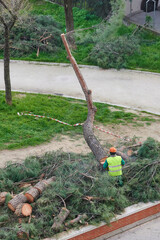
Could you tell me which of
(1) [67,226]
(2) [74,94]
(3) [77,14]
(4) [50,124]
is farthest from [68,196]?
(3) [77,14]

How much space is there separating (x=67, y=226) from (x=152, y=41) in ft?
48.0

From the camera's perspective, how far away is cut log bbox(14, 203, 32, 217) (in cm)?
832

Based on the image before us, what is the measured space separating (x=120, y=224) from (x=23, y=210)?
7.52ft

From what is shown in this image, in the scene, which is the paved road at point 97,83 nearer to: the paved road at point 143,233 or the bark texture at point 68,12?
the bark texture at point 68,12

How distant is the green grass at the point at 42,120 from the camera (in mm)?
12695

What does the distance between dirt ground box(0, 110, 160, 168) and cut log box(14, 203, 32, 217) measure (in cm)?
281

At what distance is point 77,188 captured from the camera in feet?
28.3

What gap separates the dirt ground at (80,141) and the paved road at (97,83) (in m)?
1.72

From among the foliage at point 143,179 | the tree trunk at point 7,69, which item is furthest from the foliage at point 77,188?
the tree trunk at point 7,69

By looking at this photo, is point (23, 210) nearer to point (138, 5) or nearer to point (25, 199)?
point (25, 199)

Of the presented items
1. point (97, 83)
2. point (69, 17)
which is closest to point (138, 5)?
point (69, 17)

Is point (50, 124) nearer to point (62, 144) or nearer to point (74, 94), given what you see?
point (62, 144)

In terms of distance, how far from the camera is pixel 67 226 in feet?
27.0

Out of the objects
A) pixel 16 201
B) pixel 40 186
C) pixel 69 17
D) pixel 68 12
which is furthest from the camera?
pixel 69 17
